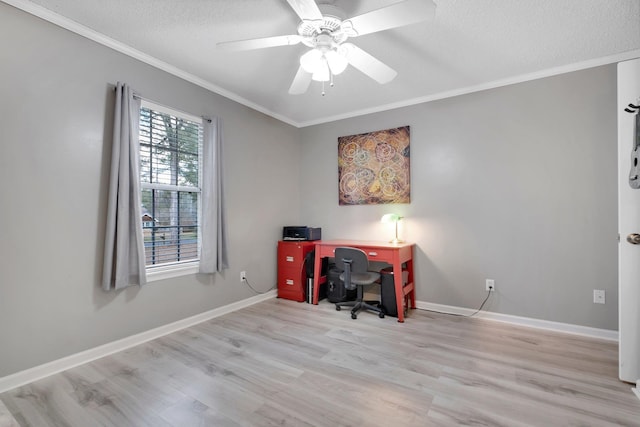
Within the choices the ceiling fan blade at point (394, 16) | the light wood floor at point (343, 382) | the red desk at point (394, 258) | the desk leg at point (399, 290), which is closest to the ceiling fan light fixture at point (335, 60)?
the ceiling fan blade at point (394, 16)

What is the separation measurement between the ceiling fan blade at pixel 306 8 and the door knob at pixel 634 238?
2292mm

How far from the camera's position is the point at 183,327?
277 cm

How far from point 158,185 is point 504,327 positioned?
3500 millimetres

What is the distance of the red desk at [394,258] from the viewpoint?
2.97 metres

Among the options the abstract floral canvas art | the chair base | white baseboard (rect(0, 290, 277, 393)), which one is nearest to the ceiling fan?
the abstract floral canvas art

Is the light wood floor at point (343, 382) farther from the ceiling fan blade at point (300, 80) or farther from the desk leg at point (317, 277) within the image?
the ceiling fan blade at point (300, 80)

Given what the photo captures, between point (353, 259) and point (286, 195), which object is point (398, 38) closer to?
point (353, 259)

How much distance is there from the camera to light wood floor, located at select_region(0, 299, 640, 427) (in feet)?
5.07

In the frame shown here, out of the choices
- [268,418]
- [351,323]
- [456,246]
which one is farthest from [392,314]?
[268,418]

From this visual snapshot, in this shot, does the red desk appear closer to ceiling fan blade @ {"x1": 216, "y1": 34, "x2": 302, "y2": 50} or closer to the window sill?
the window sill

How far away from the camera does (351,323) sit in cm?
291

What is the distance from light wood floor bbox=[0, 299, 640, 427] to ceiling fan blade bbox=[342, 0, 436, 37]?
209 cm

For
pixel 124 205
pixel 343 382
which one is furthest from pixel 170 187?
pixel 343 382

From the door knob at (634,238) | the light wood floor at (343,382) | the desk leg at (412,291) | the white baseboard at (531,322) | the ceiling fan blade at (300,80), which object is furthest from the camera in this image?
the desk leg at (412,291)
